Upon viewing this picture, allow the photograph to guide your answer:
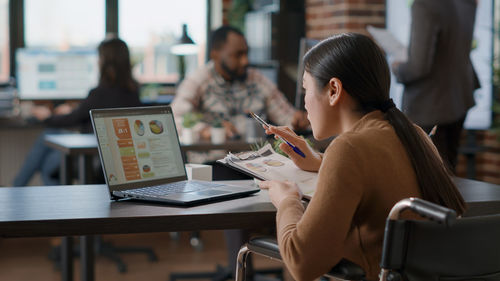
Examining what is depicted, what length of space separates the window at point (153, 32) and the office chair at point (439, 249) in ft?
15.3

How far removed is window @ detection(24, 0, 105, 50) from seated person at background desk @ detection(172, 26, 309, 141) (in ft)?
7.49

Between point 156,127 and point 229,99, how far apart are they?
5.85ft

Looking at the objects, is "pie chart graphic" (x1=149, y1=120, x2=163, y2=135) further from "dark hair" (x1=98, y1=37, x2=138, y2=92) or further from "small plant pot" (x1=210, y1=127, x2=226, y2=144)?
"dark hair" (x1=98, y1=37, x2=138, y2=92)

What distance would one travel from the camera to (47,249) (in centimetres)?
412

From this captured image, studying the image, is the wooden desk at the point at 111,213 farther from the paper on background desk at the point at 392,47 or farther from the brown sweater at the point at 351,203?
the paper on background desk at the point at 392,47

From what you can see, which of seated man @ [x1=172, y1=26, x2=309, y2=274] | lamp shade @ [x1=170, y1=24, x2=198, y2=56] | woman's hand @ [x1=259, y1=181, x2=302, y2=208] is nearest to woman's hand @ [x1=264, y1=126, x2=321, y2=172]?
woman's hand @ [x1=259, y1=181, x2=302, y2=208]

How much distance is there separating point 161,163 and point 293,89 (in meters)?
3.41

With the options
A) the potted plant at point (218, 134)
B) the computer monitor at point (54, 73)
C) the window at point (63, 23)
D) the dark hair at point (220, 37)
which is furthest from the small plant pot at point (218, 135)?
the window at point (63, 23)

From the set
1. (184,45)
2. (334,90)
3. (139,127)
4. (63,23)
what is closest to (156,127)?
(139,127)

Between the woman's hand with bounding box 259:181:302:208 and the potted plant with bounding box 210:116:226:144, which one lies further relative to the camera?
the potted plant with bounding box 210:116:226:144

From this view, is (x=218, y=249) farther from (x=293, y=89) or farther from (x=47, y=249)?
(x=293, y=89)

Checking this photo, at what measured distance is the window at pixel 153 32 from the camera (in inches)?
223

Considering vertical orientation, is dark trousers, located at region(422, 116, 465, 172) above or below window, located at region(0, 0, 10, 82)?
below

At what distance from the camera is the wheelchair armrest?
136 cm
